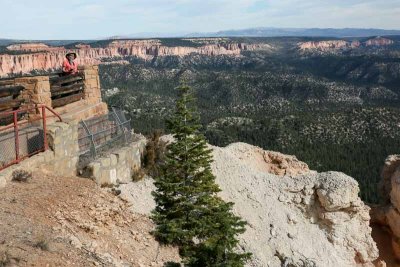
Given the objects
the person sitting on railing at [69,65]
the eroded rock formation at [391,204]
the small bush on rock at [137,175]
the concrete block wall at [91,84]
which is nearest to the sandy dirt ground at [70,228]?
the small bush on rock at [137,175]

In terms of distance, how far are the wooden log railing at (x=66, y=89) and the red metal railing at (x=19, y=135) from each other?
1700 mm

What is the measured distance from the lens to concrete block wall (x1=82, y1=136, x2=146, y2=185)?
12508mm

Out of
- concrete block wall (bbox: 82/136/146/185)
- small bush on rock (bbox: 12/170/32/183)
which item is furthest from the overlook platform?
small bush on rock (bbox: 12/170/32/183)

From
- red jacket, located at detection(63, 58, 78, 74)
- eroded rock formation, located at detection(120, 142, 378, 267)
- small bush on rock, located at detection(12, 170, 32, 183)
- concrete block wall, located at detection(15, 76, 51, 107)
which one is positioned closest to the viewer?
small bush on rock, located at detection(12, 170, 32, 183)

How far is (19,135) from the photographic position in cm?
1181

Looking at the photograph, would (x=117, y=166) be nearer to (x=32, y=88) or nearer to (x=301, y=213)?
(x=32, y=88)

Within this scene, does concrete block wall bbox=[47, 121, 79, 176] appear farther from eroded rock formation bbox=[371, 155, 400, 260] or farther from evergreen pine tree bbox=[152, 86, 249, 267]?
eroded rock formation bbox=[371, 155, 400, 260]

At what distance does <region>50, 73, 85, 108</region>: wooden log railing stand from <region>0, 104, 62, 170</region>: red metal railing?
170 cm

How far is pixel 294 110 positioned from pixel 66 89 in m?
95.3

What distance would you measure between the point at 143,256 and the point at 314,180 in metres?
9.14

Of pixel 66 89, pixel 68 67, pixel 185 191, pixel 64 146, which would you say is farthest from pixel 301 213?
pixel 68 67

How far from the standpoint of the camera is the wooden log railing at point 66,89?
14742 mm

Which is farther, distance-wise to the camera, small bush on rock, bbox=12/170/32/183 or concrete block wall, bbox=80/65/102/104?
concrete block wall, bbox=80/65/102/104

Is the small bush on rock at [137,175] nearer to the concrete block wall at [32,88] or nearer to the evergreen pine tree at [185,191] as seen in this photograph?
the evergreen pine tree at [185,191]
